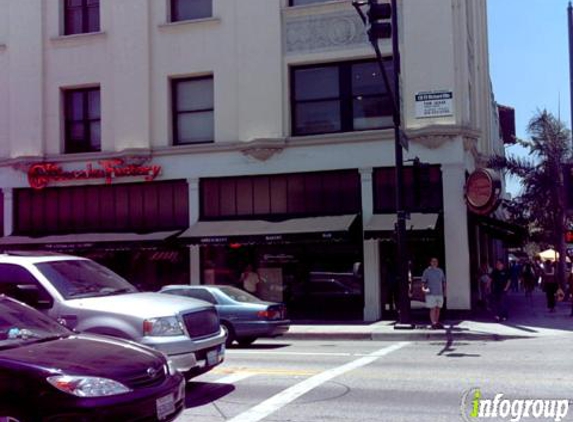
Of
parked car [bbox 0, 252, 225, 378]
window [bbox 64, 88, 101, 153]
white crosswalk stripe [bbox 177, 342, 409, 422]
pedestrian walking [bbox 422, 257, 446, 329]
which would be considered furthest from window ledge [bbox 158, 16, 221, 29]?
parked car [bbox 0, 252, 225, 378]

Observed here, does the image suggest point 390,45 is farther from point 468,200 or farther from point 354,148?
point 468,200

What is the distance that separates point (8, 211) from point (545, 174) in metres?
17.3

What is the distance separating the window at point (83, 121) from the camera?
23.9 m

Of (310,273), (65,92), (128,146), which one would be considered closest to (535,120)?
(310,273)

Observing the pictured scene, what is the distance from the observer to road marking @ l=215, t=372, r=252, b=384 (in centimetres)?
1008

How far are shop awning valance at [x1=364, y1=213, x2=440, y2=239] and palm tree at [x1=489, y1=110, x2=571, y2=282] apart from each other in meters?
5.14

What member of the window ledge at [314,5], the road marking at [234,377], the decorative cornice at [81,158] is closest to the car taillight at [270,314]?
the road marking at [234,377]

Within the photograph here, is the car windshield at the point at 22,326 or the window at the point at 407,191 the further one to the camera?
the window at the point at 407,191

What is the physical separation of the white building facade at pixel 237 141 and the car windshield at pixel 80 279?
10175 mm

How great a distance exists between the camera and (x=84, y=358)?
19.6 ft

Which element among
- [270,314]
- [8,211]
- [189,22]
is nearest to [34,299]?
[270,314]

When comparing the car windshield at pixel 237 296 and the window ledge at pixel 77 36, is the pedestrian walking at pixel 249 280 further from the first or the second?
the window ledge at pixel 77 36

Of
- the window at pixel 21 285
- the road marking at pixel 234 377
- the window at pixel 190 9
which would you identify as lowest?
the road marking at pixel 234 377

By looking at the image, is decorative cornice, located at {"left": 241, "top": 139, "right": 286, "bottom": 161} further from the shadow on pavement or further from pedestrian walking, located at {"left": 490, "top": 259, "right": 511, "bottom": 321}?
the shadow on pavement
